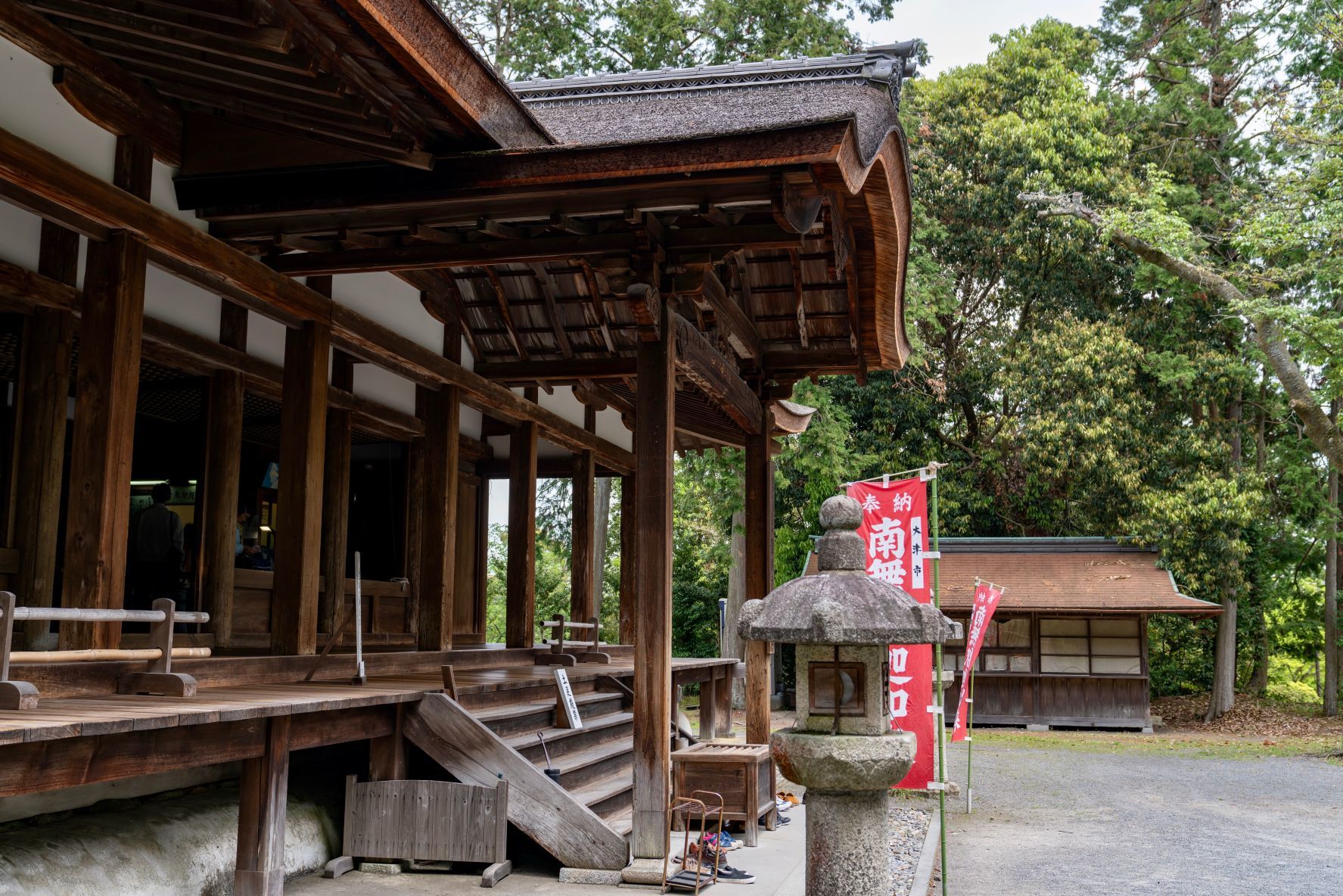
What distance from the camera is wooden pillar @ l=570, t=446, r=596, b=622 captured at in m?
12.4

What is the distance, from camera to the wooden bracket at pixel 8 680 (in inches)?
156

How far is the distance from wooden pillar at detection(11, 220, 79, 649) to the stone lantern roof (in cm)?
365

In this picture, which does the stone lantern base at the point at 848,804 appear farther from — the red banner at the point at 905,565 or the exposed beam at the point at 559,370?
the exposed beam at the point at 559,370

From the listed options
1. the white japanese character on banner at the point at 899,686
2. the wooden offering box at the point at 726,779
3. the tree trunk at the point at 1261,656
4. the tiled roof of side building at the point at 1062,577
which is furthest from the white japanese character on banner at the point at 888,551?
the tree trunk at the point at 1261,656

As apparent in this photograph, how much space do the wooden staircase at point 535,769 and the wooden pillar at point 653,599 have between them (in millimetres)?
243

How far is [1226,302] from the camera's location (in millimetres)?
21688

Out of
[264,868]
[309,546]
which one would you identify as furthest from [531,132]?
[264,868]

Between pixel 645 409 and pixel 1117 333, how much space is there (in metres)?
18.3

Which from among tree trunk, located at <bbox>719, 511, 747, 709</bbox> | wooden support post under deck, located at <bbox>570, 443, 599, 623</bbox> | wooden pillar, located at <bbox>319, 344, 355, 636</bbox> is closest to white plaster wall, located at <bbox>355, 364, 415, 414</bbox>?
wooden pillar, located at <bbox>319, 344, 355, 636</bbox>

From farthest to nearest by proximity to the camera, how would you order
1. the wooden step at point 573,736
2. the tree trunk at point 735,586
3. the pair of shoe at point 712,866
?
the tree trunk at point 735,586 → the wooden step at point 573,736 → the pair of shoe at point 712,866

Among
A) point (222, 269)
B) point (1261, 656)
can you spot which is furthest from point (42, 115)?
point (1261, 656)

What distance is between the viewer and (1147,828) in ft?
33.3

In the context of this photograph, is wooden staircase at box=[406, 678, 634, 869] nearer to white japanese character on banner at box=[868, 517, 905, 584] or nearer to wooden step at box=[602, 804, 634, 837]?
wooden step at box=[602, 804, 634, 837]

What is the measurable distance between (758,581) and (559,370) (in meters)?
2.43
